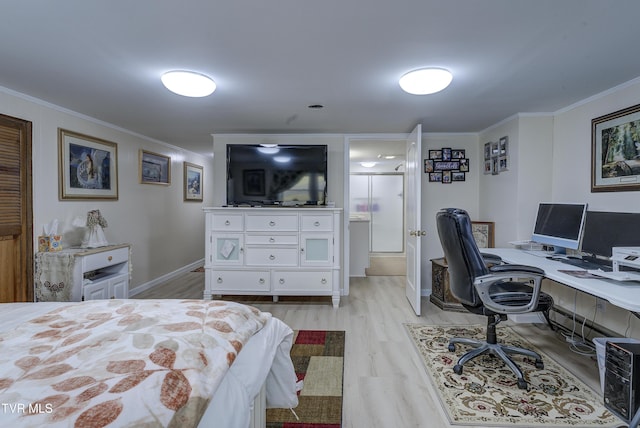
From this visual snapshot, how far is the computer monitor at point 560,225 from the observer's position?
2613mm

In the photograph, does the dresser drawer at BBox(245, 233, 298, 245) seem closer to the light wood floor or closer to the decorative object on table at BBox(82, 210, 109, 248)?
the light wood floor

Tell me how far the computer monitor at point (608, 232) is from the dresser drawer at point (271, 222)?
108 inches

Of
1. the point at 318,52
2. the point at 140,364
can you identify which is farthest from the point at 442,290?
the point at 140,364

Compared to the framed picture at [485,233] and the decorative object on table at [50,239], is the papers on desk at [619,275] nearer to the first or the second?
the framed picture at [485,233]

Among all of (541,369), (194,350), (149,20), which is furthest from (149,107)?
(541,369)

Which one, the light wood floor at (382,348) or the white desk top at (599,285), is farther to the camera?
the light wood floor at (382,348)

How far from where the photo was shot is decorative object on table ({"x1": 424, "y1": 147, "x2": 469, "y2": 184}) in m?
4.27

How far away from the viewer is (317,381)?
225cm

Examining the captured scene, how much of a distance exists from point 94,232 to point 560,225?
4431 mm

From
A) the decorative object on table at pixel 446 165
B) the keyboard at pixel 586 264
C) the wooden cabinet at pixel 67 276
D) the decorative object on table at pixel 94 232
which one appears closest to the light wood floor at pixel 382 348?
the keyboard at pixel 586 264

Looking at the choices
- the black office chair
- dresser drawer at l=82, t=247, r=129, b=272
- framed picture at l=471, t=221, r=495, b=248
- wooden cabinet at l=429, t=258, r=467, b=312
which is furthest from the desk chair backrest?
dresser drawer at l=82, t=247, r=129, b=272

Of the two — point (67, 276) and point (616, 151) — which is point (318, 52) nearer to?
point (616, 151)

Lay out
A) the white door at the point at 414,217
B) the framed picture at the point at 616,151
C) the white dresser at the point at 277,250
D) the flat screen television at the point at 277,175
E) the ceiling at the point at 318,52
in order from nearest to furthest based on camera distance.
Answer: the ceiling at the point at 318,52 < the framed picture at the point at 616,151 < the white door at the point at 414,217 < the white dresser at the point at 277,250 < the flat screen television at the point at 277,175

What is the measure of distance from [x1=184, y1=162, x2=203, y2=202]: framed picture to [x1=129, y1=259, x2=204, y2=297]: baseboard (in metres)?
1.21
